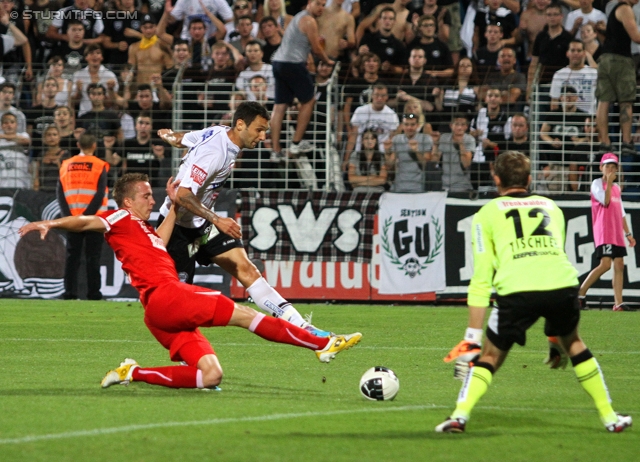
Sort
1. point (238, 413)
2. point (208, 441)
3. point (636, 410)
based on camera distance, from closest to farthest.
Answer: point (208, 441), point (238, 413), point (636, 410)

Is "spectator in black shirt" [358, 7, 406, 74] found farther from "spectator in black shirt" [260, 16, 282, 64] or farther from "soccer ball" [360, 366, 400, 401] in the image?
"soccer ball" [360, 366, 400, 401]

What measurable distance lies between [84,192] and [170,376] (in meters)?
9.22

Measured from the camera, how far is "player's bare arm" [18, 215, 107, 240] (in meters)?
7.35

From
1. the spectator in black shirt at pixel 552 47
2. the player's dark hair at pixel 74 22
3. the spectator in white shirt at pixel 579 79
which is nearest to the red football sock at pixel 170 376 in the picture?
the spectator in white shirt at pixel 579 79

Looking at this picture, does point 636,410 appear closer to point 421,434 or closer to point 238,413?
point 421,434

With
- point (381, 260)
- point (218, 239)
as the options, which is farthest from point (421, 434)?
point (381, 260)

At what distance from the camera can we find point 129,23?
20797 mm

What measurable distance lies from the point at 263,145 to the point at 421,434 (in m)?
12.8

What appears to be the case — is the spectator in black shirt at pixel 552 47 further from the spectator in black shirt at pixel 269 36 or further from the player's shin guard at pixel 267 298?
the player's shin guard at pixel 267 298

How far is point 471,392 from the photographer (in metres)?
5.91

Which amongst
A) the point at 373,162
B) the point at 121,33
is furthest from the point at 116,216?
the point at 121,33

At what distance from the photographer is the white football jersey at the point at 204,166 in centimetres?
909

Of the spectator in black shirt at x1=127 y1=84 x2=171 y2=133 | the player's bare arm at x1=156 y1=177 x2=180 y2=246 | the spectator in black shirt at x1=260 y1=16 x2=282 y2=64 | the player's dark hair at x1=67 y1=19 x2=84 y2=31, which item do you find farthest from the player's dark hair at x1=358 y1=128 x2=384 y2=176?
the player's bare arm at x1=156 y1=177 x2=180 y2=246

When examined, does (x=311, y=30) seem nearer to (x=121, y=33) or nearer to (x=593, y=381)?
(x=121, y=33)
